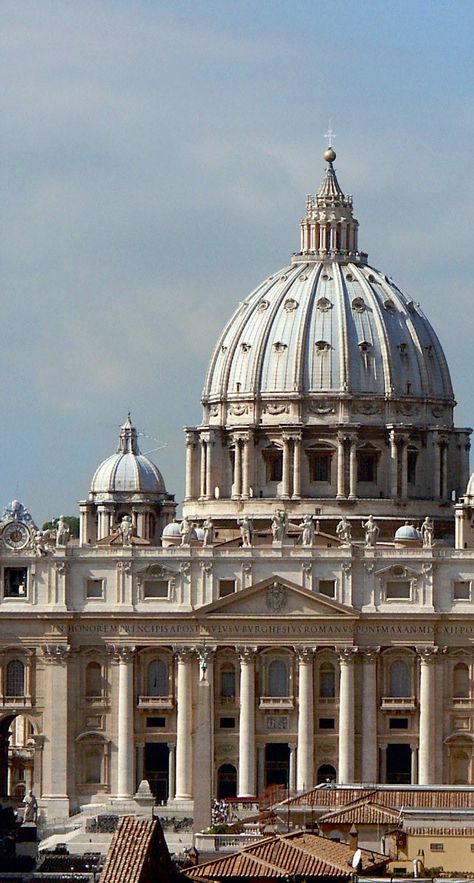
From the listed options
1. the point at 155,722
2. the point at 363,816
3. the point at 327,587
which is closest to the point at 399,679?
the point at 327,587

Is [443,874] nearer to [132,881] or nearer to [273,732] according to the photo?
[132,881]

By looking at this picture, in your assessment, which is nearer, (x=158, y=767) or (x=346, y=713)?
(x=346, y=713)

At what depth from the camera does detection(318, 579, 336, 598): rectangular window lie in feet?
590

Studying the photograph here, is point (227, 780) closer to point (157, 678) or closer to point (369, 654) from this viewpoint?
point (157, 678)

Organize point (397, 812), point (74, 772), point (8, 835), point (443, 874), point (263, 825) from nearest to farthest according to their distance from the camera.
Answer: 1. point (443, 874)
2. point (397, 812)
3. point (263, 825)
4. point (8, 835)
5. point (74, 772)

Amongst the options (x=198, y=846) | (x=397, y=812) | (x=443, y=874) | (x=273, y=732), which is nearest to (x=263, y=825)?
(x=198, y=846)

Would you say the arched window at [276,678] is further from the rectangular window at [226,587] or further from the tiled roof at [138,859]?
the tiled roof at [138,859]

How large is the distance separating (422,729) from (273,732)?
7.67 metres

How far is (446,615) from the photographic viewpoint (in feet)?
586

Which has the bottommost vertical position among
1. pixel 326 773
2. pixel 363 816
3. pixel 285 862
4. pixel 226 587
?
pixel 285 862

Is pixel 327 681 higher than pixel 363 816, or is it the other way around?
pixel 327 681

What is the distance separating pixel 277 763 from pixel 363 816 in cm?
6568

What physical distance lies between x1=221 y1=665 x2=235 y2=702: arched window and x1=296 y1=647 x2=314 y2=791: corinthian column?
357 cm

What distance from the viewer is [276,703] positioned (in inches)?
7018
